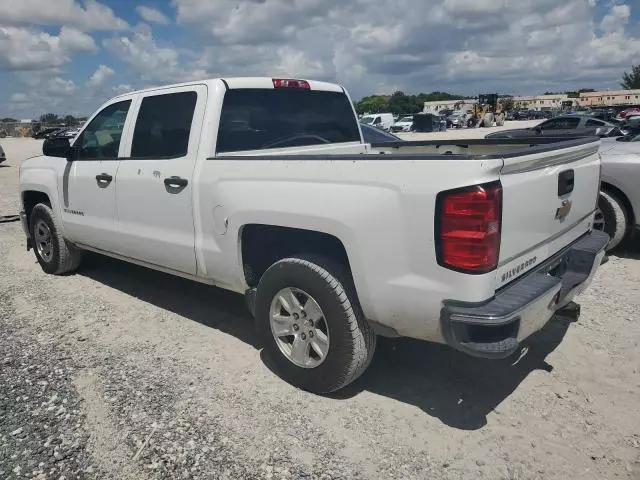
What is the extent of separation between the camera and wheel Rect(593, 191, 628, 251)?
19.2 ft

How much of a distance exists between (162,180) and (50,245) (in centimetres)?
260

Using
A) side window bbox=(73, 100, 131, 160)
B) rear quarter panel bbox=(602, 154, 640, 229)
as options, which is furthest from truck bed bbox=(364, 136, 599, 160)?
side window bbox=(73, 100, 131, 160)

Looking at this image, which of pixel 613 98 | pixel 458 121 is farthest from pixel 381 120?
pixel 613 98

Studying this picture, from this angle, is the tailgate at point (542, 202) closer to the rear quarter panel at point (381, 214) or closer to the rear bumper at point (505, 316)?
the rear bumper at point (505, 316)

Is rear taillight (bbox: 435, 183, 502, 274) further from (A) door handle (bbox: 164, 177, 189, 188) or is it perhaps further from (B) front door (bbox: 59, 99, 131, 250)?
(B) front door (bbox: 59, 99, 131, 250)

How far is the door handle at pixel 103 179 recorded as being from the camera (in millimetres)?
4699

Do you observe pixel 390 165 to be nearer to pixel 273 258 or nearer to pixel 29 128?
pixel 273 258

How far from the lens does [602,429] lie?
9.84 feet

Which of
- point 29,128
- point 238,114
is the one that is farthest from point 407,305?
point 29,128

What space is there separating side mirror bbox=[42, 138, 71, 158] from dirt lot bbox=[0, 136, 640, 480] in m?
1.52

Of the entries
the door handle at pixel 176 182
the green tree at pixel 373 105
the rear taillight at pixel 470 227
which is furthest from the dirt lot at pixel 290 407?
the green tree at pixel 373 105

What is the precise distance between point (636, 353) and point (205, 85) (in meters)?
3.59

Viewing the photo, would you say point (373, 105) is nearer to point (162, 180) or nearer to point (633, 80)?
point (633, 80)

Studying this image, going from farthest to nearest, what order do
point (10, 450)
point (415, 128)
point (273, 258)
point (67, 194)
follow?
point (415, 128) → point (67, 194) → point (273, 258) → point (10, 450)
